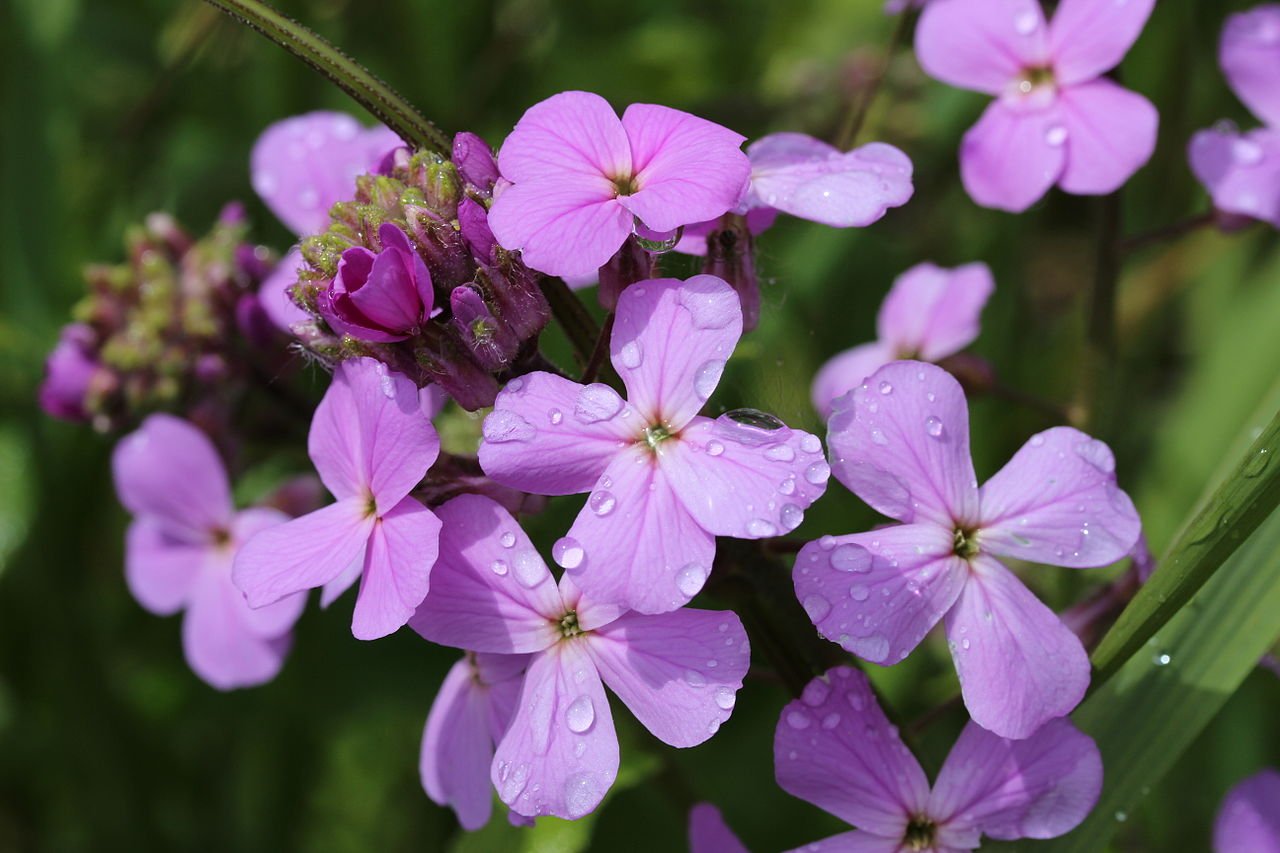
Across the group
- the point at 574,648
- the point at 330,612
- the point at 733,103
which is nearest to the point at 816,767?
the point at 574,648

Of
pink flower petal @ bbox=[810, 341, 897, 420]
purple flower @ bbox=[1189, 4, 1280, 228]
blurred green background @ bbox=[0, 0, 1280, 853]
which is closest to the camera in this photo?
purple flower @ bbox=[1189, 4, 1280, 228]

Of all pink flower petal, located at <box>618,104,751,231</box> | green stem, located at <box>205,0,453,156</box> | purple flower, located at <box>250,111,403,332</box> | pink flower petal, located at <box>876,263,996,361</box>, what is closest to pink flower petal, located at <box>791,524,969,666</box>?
pink flower petal, located at <box>618,104,751,231</box>

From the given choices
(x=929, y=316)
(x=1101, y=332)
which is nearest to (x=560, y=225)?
(x=929, y=316)

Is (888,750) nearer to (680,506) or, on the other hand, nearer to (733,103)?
(680,506)

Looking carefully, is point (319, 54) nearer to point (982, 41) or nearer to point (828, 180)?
point (828, 180)

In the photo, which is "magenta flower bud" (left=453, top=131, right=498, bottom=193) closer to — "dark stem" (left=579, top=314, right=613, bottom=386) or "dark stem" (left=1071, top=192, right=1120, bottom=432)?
"dark stem" (left=579, top=314, right=613, bottom=386)


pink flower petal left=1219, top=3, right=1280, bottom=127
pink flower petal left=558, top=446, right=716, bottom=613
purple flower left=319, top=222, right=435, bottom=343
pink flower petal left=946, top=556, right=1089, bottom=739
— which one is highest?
pink flower petal left=1219, top=3, right=1280, bottom=127

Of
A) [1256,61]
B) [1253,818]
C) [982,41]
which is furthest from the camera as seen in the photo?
[1256,61]
